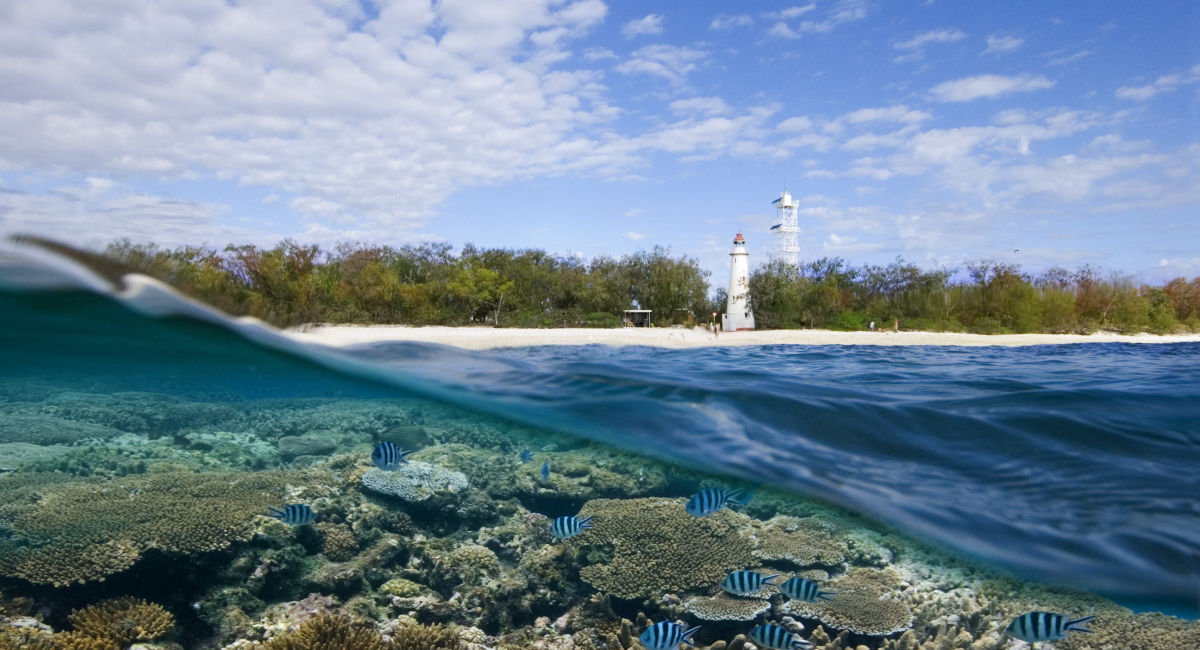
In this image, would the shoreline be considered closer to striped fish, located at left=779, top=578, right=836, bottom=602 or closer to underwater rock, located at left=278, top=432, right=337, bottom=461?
underwater rock, located at left=278, top=432, right=337, bottom=461

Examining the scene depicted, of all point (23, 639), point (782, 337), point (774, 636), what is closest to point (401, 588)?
point (23, 639)

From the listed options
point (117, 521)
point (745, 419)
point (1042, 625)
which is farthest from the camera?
point (745, 419)

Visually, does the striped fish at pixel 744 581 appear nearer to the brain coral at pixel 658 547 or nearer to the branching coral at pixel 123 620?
the brain coral at pixel 658 547

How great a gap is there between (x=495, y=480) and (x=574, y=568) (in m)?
2.62

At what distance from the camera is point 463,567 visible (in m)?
7.29

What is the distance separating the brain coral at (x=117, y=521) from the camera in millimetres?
6359

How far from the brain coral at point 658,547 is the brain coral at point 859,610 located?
928 mm

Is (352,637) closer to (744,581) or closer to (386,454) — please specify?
(386,454)

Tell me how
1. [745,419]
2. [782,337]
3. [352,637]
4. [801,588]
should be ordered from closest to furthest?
[801,588]
[352,637]
[745,419]
[782,337]

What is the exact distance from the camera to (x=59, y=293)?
269 inches

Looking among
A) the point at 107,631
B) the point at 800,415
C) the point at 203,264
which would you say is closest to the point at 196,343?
the point at 203,264

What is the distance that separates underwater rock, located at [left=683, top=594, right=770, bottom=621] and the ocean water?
1557 millimetres

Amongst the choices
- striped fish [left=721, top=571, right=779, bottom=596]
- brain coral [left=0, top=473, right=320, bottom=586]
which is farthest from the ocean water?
striped fish [left=721, top=571, right=779, bottom=596]

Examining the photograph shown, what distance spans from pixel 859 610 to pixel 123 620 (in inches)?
288
